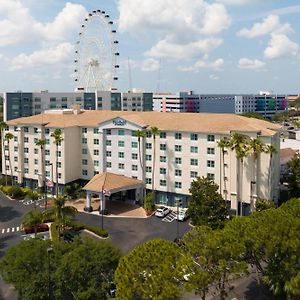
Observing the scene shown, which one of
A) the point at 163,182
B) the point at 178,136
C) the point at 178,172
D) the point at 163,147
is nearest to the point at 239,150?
the point at 178,136

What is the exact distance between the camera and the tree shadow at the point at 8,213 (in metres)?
75.0

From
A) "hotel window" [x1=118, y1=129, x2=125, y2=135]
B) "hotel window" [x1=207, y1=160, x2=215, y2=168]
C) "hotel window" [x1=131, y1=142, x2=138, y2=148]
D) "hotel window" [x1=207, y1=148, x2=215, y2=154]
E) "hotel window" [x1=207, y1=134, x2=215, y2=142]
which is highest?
"hotel window" [x1=118, y1=129, x2=125, y2=135]

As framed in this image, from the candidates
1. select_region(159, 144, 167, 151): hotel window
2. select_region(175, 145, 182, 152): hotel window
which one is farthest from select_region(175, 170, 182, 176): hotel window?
select_region(159, 144, 167, 151): hotel window

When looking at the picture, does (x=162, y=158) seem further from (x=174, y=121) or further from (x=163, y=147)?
(x=174, y=121)

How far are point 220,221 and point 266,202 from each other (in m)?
8.49

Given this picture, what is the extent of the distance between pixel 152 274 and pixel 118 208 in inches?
1836

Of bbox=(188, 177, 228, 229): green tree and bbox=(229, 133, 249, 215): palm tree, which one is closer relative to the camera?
bbox=(188, 177, 228, 229): green tree

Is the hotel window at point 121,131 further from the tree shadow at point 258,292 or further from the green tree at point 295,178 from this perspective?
the tree shadow at point 258,292

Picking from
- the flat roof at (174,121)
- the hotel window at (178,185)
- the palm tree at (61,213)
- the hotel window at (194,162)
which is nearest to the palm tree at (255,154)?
the flat roof at (174,121)

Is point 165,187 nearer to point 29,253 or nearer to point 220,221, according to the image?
point 220,221

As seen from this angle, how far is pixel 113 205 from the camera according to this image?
8050cm

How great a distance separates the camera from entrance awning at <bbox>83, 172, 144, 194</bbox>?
74938 millimetres

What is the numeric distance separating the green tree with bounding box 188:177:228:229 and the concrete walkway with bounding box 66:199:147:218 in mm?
12185

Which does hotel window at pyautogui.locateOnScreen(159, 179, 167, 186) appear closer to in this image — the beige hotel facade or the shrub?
the beige hotel facade
